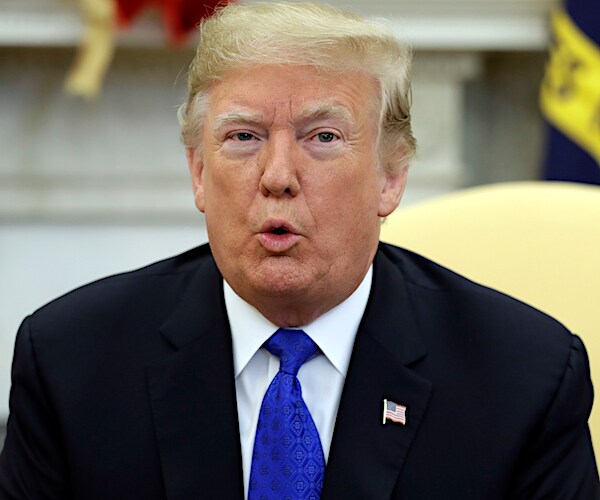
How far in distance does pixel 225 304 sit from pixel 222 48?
0.39 meters

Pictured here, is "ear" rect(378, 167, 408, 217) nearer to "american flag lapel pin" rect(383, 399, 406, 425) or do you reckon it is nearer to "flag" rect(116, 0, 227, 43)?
"american flag lapel pin" rect(383, 399, 406, 425)

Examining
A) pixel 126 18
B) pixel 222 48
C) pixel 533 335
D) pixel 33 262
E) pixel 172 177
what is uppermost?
pixel 126 18

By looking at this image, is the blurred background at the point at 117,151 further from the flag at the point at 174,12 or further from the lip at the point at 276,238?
the lip at the point at 276,238

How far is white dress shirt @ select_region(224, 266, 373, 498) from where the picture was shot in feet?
5.71

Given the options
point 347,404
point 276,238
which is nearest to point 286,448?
point 347,404

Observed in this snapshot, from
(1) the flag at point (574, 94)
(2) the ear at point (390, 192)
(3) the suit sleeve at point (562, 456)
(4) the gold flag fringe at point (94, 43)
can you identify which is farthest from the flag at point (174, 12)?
(3) the suit sleeve at point (562, 456)

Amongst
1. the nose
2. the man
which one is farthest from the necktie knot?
the nose

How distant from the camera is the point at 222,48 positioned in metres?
1.68

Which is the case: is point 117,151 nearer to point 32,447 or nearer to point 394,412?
point 32,447

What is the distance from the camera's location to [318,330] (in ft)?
5.73

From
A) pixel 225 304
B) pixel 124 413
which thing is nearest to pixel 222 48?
pixel 225 304

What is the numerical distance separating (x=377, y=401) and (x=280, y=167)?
365 mm

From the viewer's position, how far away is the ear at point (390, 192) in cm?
176

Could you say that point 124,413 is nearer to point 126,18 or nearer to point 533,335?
point 533,335
